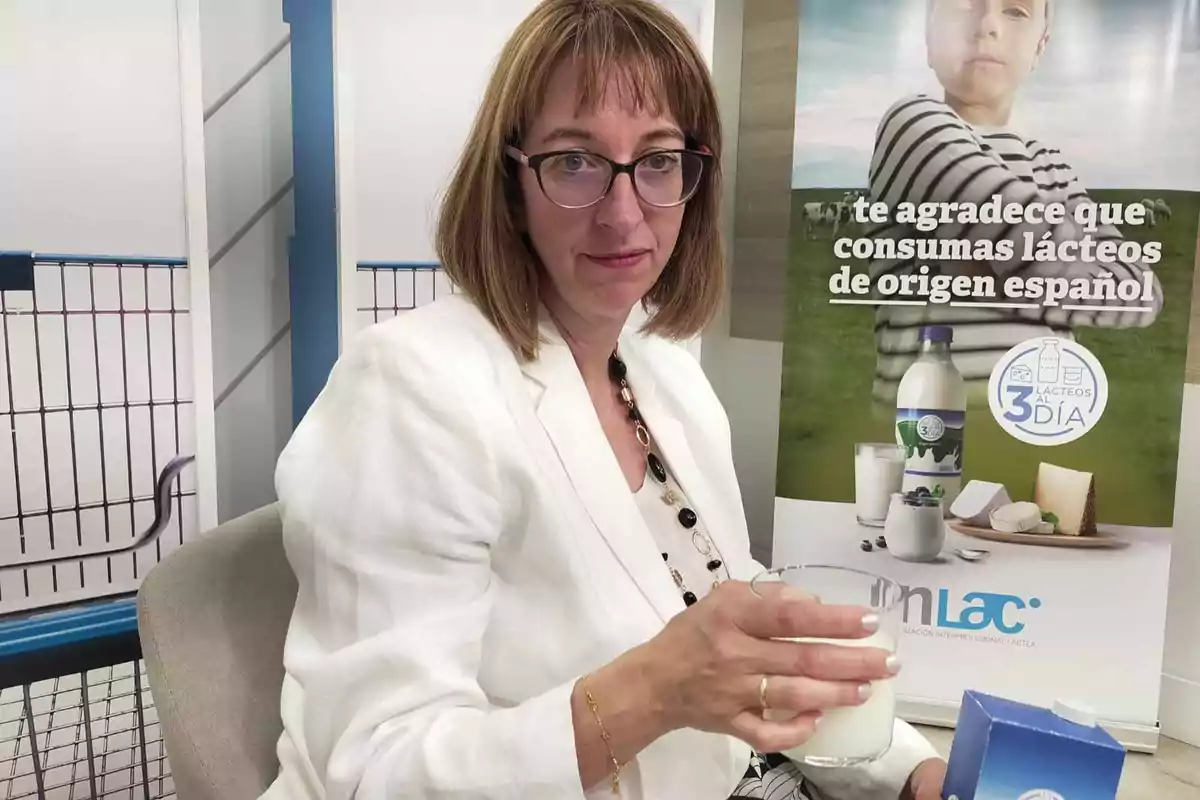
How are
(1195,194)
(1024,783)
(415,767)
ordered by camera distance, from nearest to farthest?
(415,767) → (1024,783) → (1195,194)

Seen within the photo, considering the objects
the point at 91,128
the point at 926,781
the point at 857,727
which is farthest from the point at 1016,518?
the point at 91,128

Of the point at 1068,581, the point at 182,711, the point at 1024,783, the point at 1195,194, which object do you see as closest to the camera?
the point at 182,711

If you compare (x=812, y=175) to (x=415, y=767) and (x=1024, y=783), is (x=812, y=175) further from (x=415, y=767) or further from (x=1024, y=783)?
(x=415, y=767)

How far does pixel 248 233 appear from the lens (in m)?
1.93

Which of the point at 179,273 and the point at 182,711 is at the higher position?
the point at 179,273

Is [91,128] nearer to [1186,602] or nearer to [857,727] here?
[857,727]

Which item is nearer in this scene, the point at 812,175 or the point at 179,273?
the point at 179,273

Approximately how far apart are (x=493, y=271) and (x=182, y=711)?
2.00ft

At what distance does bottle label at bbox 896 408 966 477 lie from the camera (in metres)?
2.13

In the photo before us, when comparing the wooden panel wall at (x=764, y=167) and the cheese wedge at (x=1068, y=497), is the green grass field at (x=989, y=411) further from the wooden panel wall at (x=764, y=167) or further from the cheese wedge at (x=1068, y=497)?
the wooden panel wall at (x=764, y=167)

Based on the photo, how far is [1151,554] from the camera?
6.77 feet

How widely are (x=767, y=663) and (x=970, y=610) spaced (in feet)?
5.22

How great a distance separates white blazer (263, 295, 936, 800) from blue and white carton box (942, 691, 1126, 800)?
0.29m

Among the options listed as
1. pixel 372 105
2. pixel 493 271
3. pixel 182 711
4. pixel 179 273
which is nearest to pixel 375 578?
pixel 182 711
